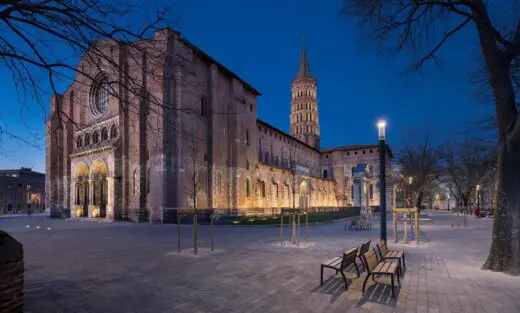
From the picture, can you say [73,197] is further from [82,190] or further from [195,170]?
[195,170]

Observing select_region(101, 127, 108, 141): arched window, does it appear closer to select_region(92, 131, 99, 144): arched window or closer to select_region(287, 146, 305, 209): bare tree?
select_region(92, 131, 99, 144): arched window

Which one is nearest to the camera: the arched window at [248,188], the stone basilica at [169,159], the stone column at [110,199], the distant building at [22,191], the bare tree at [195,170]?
the stone basilica at [169,159]

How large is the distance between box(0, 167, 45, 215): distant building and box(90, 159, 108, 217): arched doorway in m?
54.1

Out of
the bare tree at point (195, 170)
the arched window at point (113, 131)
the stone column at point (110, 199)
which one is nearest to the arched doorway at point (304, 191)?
the bare tree at point (195, 170)

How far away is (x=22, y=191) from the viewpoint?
290 ft

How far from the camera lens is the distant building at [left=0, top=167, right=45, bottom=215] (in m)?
83.6

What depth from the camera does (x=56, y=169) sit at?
4806 cm

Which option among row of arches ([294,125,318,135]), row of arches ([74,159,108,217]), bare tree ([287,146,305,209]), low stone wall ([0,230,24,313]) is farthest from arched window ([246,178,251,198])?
row of arches ([294,125,318,135])

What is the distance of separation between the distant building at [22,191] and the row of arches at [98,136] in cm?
5146

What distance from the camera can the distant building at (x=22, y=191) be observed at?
83600mm

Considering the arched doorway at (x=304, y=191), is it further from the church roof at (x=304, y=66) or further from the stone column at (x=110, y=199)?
the church roof at (x=304, y=66)

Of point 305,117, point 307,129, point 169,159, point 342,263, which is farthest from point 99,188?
point 305,117

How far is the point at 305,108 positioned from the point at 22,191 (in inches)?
3142

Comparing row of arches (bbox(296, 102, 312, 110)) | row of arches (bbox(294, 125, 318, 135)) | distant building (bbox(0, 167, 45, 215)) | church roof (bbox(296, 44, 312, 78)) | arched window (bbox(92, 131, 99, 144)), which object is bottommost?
distant building (bbox(0, 167, 45, 215))
